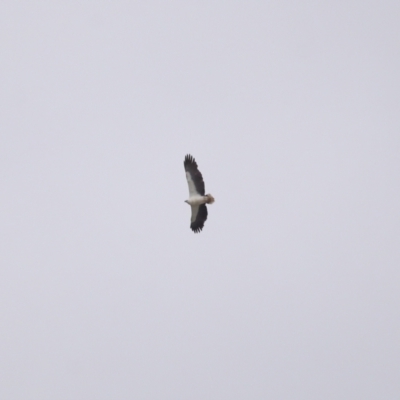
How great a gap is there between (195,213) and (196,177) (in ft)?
7.32

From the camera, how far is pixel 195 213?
7394cm

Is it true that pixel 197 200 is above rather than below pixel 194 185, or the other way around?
below

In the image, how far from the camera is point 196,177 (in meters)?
72.7

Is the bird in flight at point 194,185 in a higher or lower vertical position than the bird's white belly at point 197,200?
higher

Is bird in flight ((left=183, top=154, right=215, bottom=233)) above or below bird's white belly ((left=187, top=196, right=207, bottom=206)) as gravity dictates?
above

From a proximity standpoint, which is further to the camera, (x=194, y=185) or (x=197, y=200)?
(x=194, y=185)
